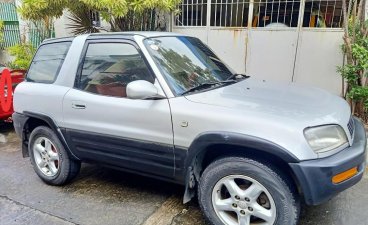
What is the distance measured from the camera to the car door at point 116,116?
2.98 m

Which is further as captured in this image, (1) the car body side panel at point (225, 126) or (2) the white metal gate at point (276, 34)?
(2) the white metal gate at point (276, 34)

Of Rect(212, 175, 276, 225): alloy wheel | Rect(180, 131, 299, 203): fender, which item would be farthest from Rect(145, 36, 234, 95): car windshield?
Rect(212, 175, 276, 225): alloy wheel

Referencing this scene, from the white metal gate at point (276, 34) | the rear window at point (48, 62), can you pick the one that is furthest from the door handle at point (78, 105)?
the white metal gate at point (276, 34)

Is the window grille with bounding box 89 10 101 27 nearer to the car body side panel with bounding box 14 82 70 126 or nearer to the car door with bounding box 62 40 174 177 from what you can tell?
the car body side panel with bounding box 14 82 70 126

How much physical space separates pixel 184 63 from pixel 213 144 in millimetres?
978

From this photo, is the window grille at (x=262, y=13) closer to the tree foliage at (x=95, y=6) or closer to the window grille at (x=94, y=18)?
the tree foliage at (x=95, y=6)

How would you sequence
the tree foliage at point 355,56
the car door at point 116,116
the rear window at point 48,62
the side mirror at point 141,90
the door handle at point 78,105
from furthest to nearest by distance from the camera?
the tree foliage at point 355,56
the rear window at point 48,62
the door handle at point 78,105
the car door at point 116,116
the side mirror at point 141,90

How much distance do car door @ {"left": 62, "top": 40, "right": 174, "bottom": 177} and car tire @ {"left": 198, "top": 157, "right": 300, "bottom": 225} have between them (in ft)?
1.44

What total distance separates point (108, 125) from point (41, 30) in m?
7.76

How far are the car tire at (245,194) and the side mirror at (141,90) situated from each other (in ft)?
2.59

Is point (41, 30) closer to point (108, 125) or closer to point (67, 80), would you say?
point (67, 80)

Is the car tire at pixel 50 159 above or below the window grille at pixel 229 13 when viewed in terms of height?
below

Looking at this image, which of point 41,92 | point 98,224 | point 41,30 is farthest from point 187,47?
point 41,30

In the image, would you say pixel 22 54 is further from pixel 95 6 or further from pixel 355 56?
pixel 355 56
